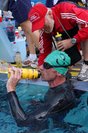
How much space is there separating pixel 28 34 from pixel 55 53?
222 cm

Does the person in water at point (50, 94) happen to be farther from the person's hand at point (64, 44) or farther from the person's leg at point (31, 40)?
the person's leg at point (31, 40)

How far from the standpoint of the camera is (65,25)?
461cm

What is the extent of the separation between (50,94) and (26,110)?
1.86 feet

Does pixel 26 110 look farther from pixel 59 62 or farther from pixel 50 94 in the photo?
pixel 59 62

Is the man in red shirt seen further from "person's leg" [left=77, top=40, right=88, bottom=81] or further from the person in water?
the person in water

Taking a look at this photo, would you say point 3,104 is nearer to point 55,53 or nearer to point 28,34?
point 55,53

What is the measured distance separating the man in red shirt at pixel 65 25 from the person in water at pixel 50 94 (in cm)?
55

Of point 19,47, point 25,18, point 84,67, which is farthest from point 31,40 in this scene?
point 84,67

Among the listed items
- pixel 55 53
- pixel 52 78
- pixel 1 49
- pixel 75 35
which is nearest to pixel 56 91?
pixel 52 78

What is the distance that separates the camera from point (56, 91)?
12.3 feet

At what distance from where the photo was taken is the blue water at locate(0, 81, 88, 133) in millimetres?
3848

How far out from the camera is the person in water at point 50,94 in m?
3.67

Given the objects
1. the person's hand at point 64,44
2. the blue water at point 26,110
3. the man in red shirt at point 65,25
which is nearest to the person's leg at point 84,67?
the man in red shirt at point 65,25

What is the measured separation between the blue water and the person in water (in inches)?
6.1
